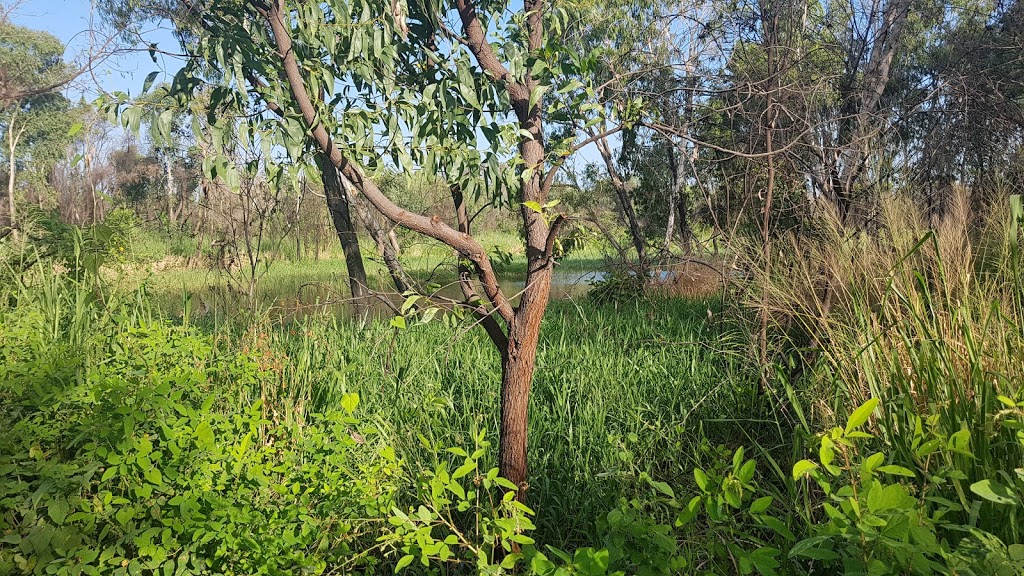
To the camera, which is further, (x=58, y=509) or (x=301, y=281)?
(x=301, y=281)

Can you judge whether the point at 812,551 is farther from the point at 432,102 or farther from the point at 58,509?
the point at 58,509

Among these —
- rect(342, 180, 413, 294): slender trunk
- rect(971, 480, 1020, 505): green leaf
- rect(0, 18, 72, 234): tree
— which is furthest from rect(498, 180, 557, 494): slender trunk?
rect(0, 18, 72, 234): tree

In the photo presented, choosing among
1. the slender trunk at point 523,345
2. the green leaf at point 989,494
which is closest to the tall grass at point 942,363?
the green leaf at point 989,494

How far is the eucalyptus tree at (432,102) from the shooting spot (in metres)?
1.69

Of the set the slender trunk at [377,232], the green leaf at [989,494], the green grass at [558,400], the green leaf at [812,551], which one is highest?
the slender trunk at [377,232]

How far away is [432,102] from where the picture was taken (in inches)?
70.0

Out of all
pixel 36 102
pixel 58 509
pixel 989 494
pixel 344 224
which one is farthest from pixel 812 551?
pixel 36 102

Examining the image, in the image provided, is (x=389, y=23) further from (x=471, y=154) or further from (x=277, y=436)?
(x=277, y=436)

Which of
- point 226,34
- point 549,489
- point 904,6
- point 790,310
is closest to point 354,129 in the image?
point 226,34

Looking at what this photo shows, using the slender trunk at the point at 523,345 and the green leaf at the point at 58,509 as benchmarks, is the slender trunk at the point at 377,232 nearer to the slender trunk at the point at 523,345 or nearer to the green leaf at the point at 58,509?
the slender trunk at the point at 523,345

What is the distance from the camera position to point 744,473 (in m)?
1.30

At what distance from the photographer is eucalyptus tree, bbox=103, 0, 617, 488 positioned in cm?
169

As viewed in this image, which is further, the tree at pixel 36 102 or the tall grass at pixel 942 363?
the tree at pixel 36 102

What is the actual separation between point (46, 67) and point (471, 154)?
65.7 ft
